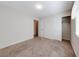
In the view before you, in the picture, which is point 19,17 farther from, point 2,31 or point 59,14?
point 59,14

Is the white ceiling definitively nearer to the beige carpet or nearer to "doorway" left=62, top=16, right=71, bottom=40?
"doorway" left=62, top=16, right=71, bottom=40

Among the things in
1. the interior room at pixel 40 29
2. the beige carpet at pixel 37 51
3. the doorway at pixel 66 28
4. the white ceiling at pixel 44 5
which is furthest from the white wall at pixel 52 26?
the beige carpet at pixel 37 51

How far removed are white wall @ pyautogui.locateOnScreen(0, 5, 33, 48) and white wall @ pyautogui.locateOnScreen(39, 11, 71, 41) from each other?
179 cm

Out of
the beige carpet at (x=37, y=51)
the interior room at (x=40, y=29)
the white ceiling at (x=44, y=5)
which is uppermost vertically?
the white ceiling at (x=44, y=5)

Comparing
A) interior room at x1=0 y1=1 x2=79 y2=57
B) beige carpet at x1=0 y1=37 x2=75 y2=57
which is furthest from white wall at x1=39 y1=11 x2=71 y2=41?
beige carpet at x1=0 y1=37 x2=75 y2=57

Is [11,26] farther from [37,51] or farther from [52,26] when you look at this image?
[52,26]

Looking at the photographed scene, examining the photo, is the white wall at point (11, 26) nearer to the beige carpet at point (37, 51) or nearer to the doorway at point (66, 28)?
the beige carpet at point (37, 51)

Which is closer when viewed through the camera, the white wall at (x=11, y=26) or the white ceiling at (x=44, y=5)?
the white ceiling at (x=44, y=5)

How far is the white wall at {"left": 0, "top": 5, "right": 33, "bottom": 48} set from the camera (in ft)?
10.4

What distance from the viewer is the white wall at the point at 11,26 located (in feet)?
10.4

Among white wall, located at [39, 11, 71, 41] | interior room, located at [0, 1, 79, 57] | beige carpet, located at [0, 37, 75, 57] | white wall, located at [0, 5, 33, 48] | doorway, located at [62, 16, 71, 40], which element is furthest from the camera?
doorway, located at [62, 16, 71, 40]

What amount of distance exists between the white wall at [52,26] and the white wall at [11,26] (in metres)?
1.79

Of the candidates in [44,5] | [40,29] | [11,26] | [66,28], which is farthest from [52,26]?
[11,26]

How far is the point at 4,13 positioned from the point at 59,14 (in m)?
3.43
